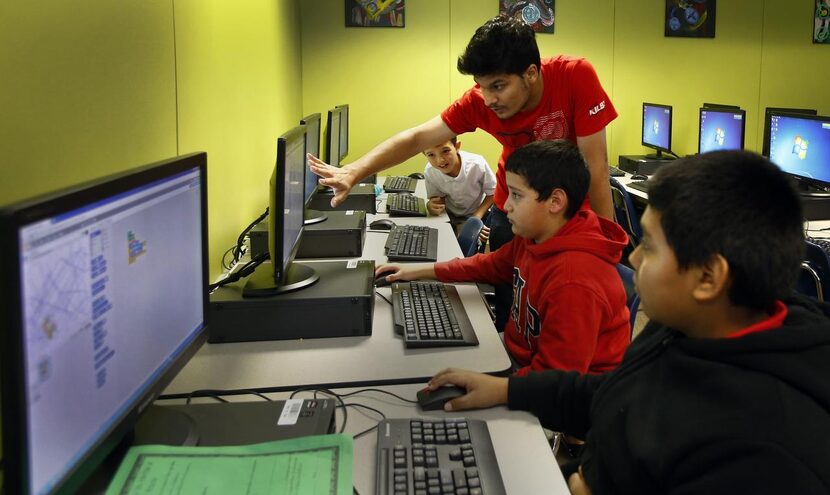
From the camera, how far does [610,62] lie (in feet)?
17.3

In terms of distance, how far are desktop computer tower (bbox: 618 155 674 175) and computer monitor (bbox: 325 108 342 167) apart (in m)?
2.41

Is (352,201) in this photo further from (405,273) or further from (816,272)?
(816,272)

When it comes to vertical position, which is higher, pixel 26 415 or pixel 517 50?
pixel 517 50

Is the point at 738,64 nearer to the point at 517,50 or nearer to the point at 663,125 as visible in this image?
the point at 663,125

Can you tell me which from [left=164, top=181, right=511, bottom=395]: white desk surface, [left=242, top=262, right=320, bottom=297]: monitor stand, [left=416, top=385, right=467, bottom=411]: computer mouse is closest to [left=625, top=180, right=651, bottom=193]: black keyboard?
[left=164, top=181, right=511, bottom=395]: white desk surface

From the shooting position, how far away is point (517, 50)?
1951mm

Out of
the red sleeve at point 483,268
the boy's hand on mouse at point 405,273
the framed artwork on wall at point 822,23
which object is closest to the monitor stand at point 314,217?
the boy's hand on mouse at point 405,273

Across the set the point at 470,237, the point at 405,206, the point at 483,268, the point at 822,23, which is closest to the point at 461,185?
the point at 405,206

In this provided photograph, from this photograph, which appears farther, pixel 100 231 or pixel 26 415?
pixel 100 231

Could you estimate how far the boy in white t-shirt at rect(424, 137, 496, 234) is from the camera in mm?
3779

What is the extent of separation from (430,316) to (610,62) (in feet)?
13.7

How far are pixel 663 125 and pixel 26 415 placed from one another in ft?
16.4

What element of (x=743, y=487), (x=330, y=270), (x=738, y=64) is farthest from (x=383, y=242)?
(x=738, y=64)

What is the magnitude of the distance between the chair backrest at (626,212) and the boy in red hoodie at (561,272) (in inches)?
76.7
